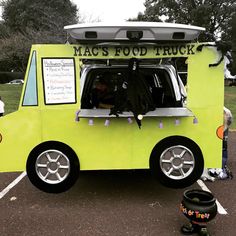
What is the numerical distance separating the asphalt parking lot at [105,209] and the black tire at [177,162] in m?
0.48

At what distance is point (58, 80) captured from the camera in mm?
4719

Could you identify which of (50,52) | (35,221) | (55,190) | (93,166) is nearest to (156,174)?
(93,166)

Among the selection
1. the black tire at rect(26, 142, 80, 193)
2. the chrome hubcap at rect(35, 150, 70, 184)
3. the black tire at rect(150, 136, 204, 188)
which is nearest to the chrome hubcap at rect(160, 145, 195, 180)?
the black tire at rect(150, 136, 204, 188)

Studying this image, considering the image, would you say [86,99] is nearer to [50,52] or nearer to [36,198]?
[50,52]

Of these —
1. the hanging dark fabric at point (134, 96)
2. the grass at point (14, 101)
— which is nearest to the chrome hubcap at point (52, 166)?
the hanging dark fabric at point (134, 96)

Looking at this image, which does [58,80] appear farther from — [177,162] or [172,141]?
[177,162]

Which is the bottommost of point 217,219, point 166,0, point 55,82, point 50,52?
point 217,219

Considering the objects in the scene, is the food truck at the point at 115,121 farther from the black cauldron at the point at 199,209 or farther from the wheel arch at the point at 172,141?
the black cauldron at the point at 199,209

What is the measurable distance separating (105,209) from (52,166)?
948 mm

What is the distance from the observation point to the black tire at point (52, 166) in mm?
4809

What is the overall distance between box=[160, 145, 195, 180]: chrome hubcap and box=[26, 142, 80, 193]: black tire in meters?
1.14

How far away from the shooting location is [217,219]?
15.5 feet

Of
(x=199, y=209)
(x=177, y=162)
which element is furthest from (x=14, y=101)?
(x=199, y=209)

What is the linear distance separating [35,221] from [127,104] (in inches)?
73.5
